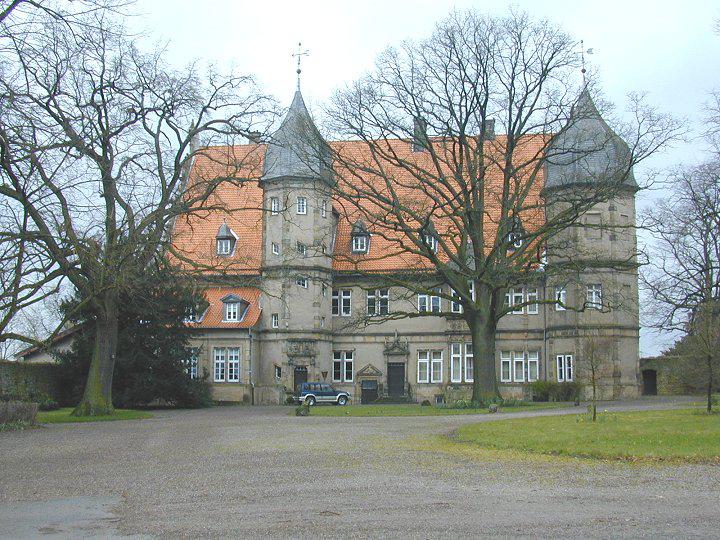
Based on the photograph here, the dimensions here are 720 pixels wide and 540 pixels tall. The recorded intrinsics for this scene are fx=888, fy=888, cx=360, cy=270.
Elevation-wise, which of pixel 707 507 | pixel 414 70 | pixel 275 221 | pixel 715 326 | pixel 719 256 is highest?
pixel 414 70

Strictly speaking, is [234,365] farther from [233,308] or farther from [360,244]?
[360,244]

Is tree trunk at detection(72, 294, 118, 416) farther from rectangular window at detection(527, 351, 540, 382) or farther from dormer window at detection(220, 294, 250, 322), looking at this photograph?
rectangular window at detection(527, 351, 540, 382)

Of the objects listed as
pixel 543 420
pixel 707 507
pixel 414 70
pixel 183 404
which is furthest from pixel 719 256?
pixel 707 507

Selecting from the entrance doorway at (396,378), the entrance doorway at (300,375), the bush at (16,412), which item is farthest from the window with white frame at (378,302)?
the bush at (16,412)

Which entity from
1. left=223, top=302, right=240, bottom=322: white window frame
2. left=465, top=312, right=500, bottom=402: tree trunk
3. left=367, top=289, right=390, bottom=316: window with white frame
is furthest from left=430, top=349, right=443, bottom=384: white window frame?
left=465, top=312, right=500, bottom=402: tree trunk

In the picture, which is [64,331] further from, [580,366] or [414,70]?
[580,366]

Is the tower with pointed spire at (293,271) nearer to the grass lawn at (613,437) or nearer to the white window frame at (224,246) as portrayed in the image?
the white window frame at (224,246)

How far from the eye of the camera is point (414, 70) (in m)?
34.6

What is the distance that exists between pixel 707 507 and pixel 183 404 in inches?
1368

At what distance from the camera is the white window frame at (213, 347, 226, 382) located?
48.9 m

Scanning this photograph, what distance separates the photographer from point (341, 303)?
52469 millimetres

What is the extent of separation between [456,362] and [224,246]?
1508 centimetres

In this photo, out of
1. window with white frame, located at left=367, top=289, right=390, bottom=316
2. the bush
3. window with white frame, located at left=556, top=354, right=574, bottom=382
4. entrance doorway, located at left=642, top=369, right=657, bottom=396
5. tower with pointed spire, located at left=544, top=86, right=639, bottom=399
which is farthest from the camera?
entrance doorway, located at left=642, top=369, right=657, bottom=396

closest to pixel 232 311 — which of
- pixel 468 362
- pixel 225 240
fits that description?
pixel 225 240
